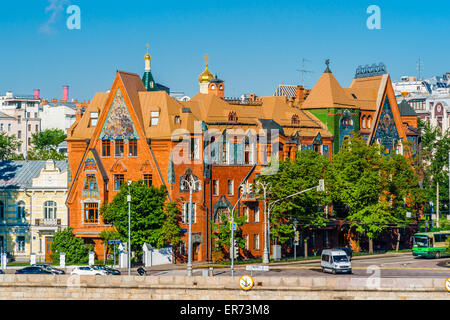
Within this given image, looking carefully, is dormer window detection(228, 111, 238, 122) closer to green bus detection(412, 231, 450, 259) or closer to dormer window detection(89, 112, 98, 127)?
dormer window detection(89, 112, 98, 127)

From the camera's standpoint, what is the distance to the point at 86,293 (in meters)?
75.5

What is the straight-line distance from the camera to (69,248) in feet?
330

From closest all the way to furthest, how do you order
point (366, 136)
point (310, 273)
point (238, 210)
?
point (310, 273)
point (238, 210)
point (366, 136)

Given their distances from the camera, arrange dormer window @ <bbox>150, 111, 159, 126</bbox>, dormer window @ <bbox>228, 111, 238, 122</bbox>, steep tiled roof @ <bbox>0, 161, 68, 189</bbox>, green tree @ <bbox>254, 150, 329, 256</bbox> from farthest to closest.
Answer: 1. steep tiled roof @ <bbox>0, 161, 68, 189</bbox>
2. dormer window @ <bbox>228, 111, 238, 122</bbox>
3. dormer window @ <bbox>150, 111, 159, 126</bbox>
4. green tree @ <bbox>254, 150, 329, 256</bbox>

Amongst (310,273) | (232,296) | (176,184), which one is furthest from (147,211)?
(232,296)

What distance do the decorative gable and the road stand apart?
17586 millimetres

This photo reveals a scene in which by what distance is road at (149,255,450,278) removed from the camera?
85875 mm

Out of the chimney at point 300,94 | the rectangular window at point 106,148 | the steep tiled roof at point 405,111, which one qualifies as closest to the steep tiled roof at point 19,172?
the rectangular window at point 106,148

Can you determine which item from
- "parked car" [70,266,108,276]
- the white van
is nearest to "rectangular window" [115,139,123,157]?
"parked car" [70,266,108,276]

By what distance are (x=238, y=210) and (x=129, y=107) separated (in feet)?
53.1

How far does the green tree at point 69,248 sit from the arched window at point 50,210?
19.8ft

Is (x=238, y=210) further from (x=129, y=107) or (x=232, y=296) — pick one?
(x=232, y=296)

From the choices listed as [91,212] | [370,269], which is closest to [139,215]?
[91,212]

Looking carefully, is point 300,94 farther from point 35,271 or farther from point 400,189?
point 35,271
